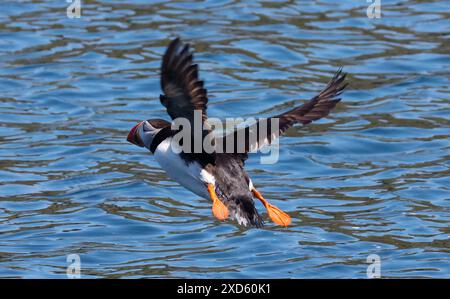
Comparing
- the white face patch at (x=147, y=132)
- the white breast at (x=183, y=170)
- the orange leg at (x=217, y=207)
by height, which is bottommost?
the orange leg at (x=217, y=207)

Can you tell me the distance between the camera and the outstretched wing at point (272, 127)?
860 cm

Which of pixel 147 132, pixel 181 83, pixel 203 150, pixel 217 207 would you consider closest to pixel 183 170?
pixel 203 150

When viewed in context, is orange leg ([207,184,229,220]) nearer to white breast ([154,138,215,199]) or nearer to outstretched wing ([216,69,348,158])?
white breast ([154,138,215,199])

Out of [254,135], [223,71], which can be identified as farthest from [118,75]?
[254,135]

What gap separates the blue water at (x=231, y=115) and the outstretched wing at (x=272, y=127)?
105 centimetres

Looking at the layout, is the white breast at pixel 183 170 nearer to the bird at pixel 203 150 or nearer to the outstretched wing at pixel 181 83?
the bird at pixel 203 150

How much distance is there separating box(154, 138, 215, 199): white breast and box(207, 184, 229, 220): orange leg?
6cm

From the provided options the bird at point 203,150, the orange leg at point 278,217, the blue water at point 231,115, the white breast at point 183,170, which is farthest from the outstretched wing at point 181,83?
the blue water at point 231,115

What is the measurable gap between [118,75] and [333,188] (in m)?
3.86

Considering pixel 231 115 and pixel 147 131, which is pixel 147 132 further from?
pixel 231 115

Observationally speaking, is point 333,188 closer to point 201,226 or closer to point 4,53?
point 201,226

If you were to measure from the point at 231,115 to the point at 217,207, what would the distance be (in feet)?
15.1

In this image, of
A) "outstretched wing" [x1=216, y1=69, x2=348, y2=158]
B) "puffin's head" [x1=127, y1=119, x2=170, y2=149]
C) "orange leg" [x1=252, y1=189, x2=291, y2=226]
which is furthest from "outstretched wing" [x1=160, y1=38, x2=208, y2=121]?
"orange leg" [x1=252, y1=189, x2=291, y2=226]

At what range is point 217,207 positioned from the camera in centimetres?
816
